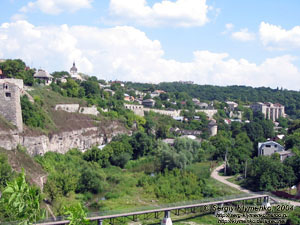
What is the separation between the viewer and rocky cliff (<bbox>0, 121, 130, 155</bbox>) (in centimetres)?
2877

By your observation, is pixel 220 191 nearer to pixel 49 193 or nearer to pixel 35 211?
pixel 49 193

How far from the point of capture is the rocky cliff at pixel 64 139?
28.8 m

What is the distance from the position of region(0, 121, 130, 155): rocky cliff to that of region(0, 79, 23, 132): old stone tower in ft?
4.41

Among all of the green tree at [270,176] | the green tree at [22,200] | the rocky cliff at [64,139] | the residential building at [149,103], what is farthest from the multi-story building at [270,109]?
the green tree at [22,200]

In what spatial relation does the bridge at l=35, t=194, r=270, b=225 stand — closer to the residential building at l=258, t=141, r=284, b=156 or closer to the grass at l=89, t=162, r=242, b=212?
the grass at l=89, t=162, r=242, b=212

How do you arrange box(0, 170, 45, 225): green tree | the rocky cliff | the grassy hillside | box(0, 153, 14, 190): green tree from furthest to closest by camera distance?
1. the rocky cliff
2. the grassy hillside
3. box(0, 153, 14, 190): green tree
4. box(0, 170, 45, 225): green tree

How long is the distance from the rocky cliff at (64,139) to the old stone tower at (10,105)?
1344 mm

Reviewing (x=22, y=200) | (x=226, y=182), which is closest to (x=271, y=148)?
(x=226, y=182)

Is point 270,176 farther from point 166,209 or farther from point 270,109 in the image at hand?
point 270,109

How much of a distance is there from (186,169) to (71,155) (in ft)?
40.9

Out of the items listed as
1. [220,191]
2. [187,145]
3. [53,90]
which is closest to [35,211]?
[220,191]

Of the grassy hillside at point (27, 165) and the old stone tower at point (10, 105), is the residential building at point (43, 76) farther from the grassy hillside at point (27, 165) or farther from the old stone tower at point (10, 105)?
the grassy hillside at point (27, 165)

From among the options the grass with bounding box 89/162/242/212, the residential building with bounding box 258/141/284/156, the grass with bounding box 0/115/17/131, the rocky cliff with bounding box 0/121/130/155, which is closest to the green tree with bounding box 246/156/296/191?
the grass with bounding box 89/162/242/212

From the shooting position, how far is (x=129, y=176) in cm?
3522
